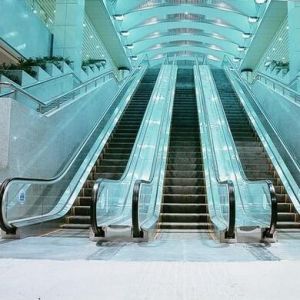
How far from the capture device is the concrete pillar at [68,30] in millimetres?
16297

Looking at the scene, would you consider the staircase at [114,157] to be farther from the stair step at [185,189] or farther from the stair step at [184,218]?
the stair step at [184,218]

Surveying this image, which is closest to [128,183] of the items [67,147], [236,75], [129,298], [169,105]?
[67,147]

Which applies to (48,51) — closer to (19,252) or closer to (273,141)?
(273,141)

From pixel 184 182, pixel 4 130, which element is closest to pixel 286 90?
pixel 184 182

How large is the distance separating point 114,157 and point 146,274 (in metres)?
7.21

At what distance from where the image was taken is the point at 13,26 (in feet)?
42.4

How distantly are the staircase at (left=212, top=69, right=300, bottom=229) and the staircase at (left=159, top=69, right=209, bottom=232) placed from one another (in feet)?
3.58

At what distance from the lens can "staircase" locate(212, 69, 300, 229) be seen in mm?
7566

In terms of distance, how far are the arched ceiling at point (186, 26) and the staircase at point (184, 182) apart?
10.8m

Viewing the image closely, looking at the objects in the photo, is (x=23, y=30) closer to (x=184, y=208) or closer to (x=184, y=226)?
(x=184, y=208)

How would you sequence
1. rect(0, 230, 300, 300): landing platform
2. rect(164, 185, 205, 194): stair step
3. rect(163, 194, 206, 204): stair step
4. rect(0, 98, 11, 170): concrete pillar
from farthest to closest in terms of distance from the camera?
1. rect(164, 185, 205, 194): stair step
2. rect(163, 194, 206, 204): stair step
3. rect(0, 98, 11, 170): concrete pillar
4. rect(0, 230, 300, 300): landing platform

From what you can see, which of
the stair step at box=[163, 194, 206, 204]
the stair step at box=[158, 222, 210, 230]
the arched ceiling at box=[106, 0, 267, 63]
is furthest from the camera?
the arched ceiling at box=[106, 0, 267, 63]

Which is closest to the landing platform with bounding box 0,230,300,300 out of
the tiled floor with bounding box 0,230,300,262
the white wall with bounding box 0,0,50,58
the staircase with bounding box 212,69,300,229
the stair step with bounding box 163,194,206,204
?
the tiled floor with bounding box 0,230,300,262

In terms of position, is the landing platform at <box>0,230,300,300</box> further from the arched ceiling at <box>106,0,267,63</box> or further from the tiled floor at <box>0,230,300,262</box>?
the arched ceiling at <box>106,0,267,63</box>
